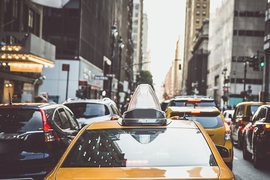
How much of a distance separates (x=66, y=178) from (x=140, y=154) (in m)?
0.90

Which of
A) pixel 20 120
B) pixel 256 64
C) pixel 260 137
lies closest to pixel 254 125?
pixel 260 137

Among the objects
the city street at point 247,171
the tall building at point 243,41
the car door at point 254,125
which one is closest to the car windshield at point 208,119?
the city street at point 247,171

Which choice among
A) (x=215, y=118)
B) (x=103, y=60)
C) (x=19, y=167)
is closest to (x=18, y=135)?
(x=19, y=167)

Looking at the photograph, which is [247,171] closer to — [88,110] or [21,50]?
[88,110]

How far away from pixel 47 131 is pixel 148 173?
4326 mm

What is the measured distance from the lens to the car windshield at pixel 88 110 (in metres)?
13.8

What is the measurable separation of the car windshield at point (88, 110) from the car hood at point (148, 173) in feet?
31.1

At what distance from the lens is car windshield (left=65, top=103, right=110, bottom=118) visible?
13.8 m

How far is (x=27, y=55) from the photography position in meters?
22.1

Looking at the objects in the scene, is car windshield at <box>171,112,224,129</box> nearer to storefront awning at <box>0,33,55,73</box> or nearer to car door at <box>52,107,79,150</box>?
car door at <box>52,107,79,150</box>

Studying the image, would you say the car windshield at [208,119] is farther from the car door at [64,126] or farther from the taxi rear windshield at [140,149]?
the taxi rear windshield at [140,149]

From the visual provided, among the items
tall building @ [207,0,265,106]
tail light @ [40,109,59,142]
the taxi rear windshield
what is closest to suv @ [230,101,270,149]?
tail light @ [40,109,59,142]

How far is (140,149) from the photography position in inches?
185

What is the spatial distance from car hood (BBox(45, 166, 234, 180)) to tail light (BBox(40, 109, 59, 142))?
3.77 m
